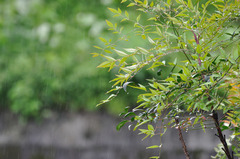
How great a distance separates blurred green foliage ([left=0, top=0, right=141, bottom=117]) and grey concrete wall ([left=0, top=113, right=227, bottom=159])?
0.14 meters

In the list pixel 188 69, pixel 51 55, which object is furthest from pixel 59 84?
pixel 188 69

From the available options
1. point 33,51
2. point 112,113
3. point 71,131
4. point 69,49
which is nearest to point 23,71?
point 33,51

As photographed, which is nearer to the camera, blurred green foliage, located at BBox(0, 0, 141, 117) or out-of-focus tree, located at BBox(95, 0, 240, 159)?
out-of-focus tree, located at BBox(95, 0, 240, 159)

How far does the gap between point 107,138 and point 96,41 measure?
869mm

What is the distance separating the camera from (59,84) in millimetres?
2361

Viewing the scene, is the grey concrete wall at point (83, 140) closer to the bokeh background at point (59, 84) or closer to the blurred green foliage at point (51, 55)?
the bokeh background at point (59, 84)

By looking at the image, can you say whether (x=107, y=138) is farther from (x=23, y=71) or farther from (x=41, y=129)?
(x=23, y=71)

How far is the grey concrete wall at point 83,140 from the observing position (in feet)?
6.61

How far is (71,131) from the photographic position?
2.37 metres

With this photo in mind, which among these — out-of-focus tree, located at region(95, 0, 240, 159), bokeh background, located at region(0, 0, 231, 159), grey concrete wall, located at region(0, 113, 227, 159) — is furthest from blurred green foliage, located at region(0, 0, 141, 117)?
out-of-focus tree, located at region(95, 0, 240, 159)

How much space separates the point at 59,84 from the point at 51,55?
28 cm

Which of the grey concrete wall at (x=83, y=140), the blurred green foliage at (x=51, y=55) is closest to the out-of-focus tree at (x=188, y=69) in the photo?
the grey concrete wall at (x=83, y=140)

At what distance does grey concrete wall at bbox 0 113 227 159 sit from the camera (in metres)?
2.01

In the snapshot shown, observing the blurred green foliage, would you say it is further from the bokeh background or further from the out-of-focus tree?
the out-of-focus tree
